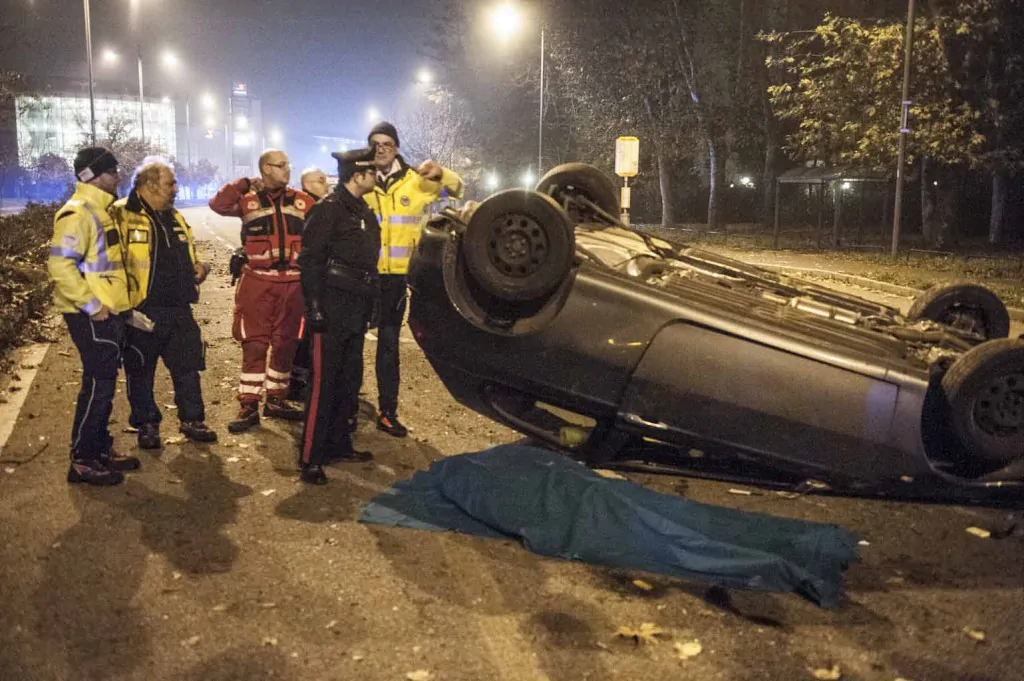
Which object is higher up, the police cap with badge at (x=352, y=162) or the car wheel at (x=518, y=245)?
the police cap with badge at (x=352, y=162)

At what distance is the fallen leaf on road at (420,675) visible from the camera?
3441mm

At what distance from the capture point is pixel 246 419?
6738 millimetres

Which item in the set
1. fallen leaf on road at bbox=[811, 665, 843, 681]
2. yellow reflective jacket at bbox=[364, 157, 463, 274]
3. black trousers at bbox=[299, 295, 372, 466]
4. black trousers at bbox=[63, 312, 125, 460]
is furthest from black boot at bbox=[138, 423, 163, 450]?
fallen leaf on road at bbox=[811, 665, 843, 681]

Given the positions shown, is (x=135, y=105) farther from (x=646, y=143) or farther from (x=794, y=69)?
(x=794, y=69)

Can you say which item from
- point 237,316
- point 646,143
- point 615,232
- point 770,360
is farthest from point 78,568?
point 646,143

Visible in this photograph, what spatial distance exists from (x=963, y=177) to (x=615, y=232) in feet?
98.1

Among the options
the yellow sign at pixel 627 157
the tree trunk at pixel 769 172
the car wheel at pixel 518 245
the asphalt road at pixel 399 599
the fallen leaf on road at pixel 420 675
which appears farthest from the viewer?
the tree trunk at pixel 769 172

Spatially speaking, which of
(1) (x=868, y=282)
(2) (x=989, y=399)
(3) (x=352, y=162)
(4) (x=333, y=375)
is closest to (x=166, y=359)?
(4) (x=333, y=375)

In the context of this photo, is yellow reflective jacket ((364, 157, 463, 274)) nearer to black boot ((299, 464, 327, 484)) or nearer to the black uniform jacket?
the black uniform jacket

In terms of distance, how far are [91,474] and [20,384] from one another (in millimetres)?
3220

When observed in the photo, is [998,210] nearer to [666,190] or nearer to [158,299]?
[666,190]

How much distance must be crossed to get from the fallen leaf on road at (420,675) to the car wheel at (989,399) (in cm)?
292

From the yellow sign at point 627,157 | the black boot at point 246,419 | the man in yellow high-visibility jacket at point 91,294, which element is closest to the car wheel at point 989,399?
the black boot at point 246,419

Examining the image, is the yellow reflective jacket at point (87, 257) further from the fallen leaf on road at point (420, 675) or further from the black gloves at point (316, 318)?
the fallen leaf on road at point (420, 675)
